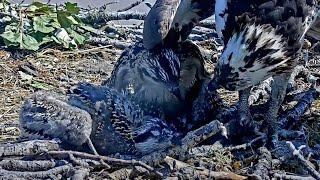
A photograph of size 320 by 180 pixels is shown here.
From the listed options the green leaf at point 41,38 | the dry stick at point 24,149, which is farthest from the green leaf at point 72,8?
the dry stick at point 24,149

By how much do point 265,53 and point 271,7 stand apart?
239 millimetres

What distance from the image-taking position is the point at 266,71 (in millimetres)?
3941

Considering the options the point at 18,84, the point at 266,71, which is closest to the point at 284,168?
the point at 266,71

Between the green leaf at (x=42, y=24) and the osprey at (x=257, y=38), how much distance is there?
2001 millimetres

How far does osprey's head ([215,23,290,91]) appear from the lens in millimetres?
3863

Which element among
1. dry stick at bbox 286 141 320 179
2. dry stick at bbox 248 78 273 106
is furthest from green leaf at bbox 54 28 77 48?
dry stick at bbox 286 141 320 179

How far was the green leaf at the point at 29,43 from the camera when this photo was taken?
5648 millimetres

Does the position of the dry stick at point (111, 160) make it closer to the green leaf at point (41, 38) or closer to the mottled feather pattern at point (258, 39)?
the mottled feather pattern at point (258, 39)

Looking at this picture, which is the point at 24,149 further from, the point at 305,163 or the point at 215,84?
the point at 305,163

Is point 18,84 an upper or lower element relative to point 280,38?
lower

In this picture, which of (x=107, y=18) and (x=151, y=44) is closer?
(x=151, y=44)

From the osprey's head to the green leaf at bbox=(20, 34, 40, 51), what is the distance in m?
2.07

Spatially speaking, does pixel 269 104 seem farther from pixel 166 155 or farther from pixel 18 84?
pixel 18 84

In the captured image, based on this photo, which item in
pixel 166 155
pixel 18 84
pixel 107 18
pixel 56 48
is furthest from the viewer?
pixel 107 18
